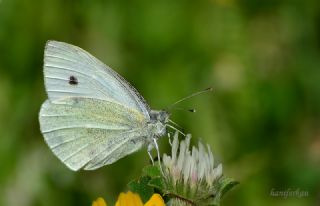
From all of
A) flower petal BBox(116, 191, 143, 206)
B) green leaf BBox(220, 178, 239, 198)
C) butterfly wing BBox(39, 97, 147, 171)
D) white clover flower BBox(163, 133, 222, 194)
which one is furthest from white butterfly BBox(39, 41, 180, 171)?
flower petal BBox(116, 191, 143, 206)

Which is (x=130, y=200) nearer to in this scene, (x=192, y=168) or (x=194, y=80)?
(x=192, y=168)

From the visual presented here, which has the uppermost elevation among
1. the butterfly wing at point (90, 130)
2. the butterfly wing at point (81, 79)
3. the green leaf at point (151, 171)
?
the butterfly wing at point (81, 79)

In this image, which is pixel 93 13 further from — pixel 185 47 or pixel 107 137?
pixel 107 137

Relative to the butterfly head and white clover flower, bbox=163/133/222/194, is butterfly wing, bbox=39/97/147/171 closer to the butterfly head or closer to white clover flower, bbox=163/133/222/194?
the butterfly head

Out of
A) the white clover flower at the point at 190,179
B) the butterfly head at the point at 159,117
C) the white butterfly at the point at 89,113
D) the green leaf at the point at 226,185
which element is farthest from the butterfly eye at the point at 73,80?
the green leaf at the point at 226,185

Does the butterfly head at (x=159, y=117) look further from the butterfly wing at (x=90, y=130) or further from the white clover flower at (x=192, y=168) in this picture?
the white clover flower at (x=192, y=168)

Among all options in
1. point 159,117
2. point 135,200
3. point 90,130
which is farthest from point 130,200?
point 90,130

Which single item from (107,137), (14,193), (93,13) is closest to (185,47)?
(93,13)

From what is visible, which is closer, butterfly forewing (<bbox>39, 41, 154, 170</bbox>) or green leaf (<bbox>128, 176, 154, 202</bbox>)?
green leaf (<bbox>128, 176, 154, 202</bbox>)
